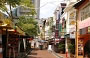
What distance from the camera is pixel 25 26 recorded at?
133 feet

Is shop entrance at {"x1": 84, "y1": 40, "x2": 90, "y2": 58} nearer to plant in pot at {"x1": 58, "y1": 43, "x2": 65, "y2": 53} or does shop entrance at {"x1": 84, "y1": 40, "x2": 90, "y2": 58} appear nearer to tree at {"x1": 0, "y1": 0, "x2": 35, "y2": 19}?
tree at {"x1": 0, "y1": 0, "x2": 35, "y2": 19}

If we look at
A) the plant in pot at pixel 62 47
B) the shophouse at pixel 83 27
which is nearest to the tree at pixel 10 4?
the shophouse at pixel 83 27

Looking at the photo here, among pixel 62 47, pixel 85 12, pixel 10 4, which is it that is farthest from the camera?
pixel 62 47

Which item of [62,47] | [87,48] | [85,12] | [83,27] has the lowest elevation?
[62,47]

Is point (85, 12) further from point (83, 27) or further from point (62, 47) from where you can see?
point (62, 47)

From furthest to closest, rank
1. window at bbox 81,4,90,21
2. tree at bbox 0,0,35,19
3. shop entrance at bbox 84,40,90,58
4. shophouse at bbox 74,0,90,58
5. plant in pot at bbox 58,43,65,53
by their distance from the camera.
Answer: plant in pot at bbox 58,43,65,53 → shop entrance at bbox 84,40,90,58 → shophouse at bbox 74,0,90,58 → window at bbox 81,4,90,21 → tree at bbox 0,0,35,19

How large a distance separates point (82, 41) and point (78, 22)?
246 cm

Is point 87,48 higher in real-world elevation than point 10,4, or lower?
lower

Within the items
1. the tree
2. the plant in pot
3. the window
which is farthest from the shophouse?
the plant in pot

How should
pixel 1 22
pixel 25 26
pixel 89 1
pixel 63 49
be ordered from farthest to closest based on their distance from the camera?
pixel 63 49
pixel 25 26
pixel 89 1
pixel 1 22

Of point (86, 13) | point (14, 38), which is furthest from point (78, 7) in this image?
point (14, 38)

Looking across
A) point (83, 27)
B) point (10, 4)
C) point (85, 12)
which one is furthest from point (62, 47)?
point (10, 4)

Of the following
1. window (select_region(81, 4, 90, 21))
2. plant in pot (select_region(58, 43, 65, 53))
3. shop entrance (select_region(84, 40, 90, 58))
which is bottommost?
plant in pot (select_region(58, 43, 65, 53))

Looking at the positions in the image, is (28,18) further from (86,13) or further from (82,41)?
(86,13)
